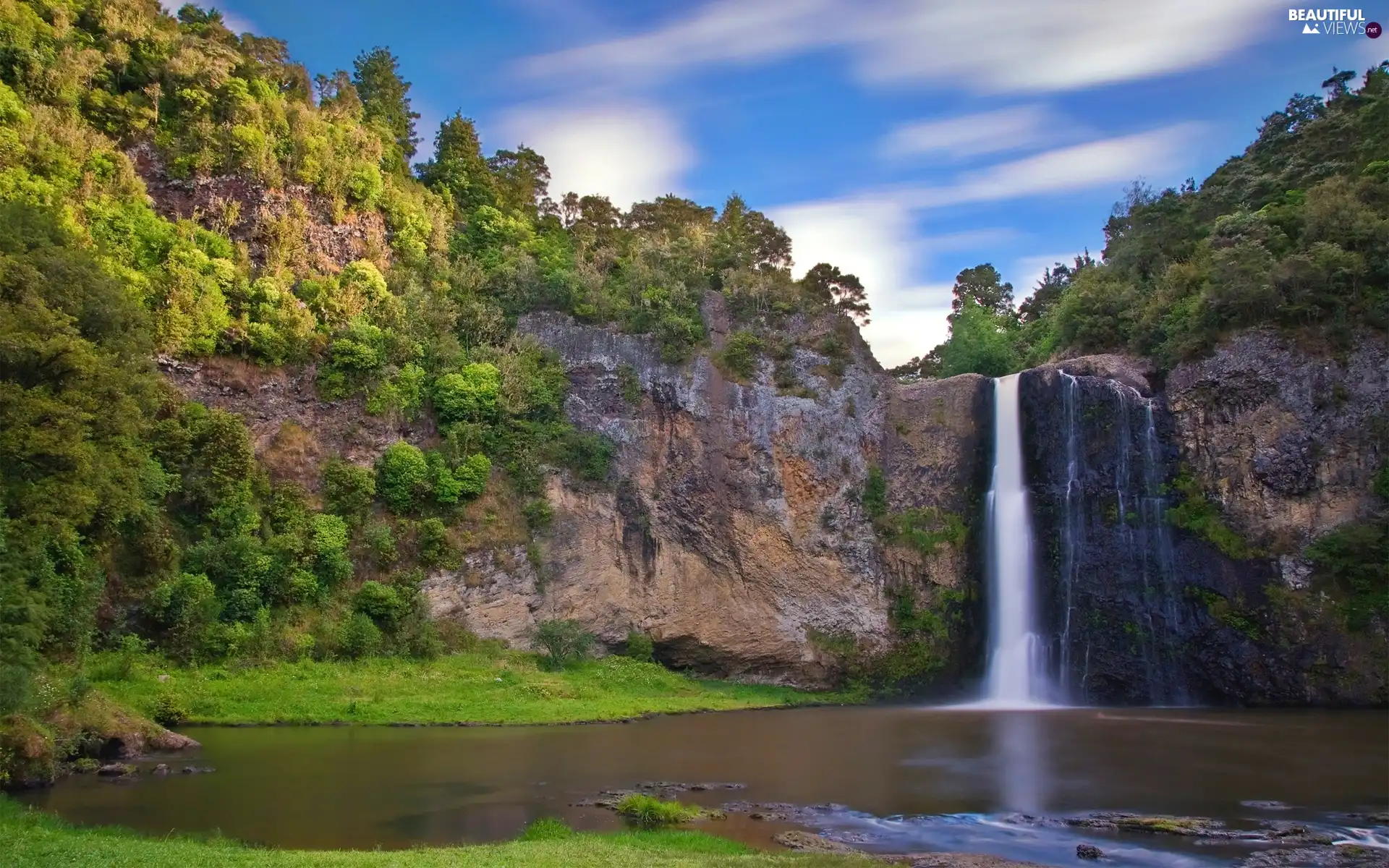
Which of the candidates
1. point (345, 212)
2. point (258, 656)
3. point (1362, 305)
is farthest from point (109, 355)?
point (1362, 305)

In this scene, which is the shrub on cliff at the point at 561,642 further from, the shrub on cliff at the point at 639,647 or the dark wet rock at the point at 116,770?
the dark wet rock at the point at 116,770

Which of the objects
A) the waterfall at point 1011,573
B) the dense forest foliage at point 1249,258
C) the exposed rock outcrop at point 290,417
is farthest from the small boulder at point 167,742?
the dense forest foliage at point 1249,258

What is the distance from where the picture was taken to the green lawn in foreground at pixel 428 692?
2573 cm

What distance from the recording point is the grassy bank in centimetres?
1033

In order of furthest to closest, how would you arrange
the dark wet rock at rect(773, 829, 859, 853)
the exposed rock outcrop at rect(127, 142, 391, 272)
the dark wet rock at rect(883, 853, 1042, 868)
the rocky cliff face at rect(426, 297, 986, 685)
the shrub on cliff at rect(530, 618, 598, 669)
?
the exposed rock outcrop at rect(127, 142, 391, 272)
the rocky cliff face at rect(426, 297, 986, 685)
the shrub on cliff at rect(530, 618, 598, 669)
the dark wet rock at rect(773, 829, 859, 853)
the dark wet rock at rect(883, 853, 1042, 868)

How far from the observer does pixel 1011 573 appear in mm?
37906

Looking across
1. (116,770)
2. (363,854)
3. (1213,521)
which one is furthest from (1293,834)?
(1213,521)

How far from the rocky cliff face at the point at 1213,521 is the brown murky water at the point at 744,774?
4371 mm

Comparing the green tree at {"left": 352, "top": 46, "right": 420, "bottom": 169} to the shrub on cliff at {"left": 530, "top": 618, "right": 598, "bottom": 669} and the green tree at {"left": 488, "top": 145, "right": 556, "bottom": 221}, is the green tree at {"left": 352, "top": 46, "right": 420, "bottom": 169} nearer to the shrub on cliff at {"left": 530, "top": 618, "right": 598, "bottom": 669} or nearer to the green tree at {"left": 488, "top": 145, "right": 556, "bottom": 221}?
the green tree at {"left": 488, "top": 145, "right": 556, "bottom": 221}

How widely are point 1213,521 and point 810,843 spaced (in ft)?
90.2

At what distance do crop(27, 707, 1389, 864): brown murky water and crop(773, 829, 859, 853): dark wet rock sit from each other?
1.29 ft

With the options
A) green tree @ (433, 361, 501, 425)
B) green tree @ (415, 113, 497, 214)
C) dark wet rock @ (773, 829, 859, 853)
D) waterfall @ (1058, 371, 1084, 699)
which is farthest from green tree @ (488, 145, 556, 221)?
dark wet rock @ (773, 829, 859, 853)

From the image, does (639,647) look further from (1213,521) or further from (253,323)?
(1213,521)

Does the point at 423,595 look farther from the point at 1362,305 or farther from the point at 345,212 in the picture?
the point at 1362,305
